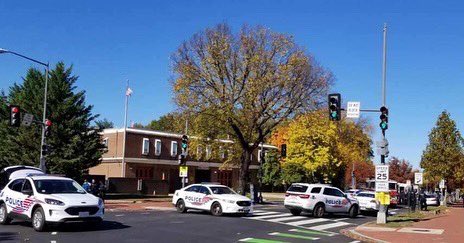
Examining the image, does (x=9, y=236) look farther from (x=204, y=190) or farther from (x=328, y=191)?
(x=328, y=191)

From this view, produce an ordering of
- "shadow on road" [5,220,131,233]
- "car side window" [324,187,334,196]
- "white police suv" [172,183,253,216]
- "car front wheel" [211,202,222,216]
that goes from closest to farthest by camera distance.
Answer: "shadow on road" [5,220,131,233], "white police suv" [172,183,253,216], "car front wheel" [211,202,222,216], "car side window" [324,187,334,196]

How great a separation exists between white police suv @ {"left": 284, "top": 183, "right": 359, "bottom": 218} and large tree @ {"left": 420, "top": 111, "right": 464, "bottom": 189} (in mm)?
28526

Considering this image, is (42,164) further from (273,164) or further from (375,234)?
(273,164)

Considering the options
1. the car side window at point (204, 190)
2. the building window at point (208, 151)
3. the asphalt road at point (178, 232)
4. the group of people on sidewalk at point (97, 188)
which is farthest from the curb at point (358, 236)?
the building window at point (208, 151)

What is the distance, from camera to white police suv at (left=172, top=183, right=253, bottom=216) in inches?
988

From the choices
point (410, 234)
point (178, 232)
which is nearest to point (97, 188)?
point (178, 232)

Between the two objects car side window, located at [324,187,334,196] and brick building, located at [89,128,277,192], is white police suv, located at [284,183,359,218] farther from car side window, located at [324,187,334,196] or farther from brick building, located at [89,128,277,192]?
brick building, located at [89,128,277,192]

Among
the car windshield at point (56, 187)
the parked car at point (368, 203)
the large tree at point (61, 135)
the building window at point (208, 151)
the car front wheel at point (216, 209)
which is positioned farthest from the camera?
the building window at point (208, 151)

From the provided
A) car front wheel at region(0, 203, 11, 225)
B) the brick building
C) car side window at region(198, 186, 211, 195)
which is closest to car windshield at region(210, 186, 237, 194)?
car side window at region(198, 186, 211, 195)

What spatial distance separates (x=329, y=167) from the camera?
60.3 m

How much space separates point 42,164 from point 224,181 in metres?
40.8

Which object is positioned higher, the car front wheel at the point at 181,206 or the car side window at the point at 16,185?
the car side window at the point at 16,185

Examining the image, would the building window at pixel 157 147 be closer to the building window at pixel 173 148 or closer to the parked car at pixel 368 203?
the building window at pixel 173 148

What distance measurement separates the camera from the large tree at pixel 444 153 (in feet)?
175
